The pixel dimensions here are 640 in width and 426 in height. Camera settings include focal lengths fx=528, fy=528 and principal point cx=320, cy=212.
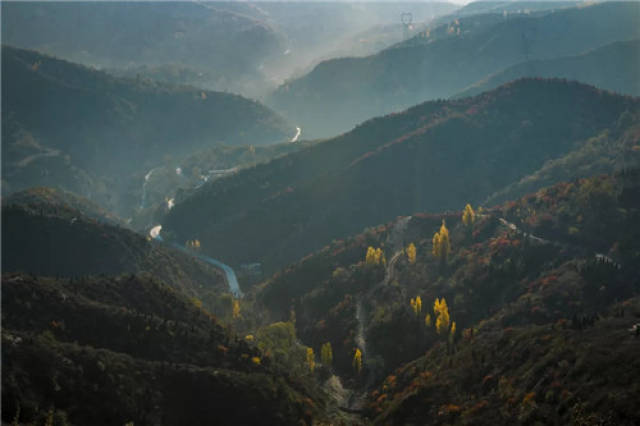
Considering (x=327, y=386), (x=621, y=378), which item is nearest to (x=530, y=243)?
(x=327, y=386)

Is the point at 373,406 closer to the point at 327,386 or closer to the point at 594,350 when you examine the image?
the point at 327,386

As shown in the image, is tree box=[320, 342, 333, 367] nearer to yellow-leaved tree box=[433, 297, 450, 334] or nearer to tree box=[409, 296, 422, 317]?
tree box=[409, 296, 422, 317]

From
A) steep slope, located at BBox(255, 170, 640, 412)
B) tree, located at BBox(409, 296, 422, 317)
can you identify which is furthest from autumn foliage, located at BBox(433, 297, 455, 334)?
tree, located at BBox(409, 296, 422, 317)

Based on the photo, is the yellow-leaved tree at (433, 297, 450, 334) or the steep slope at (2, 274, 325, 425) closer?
the steep slope at (2, 274, 325, 425)

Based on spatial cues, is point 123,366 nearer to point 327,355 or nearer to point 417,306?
point 327,355

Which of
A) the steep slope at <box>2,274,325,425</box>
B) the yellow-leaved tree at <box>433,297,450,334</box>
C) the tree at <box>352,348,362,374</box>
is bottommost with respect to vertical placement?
the tree at <box>352,348,362,374</box>

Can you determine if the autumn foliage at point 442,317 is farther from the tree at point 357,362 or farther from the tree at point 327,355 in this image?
the tree at point 327,355

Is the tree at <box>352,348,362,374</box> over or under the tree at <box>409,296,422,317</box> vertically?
under

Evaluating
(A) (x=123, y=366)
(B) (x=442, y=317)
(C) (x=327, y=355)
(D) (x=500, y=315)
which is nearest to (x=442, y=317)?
(B) (x=442, y=317)
